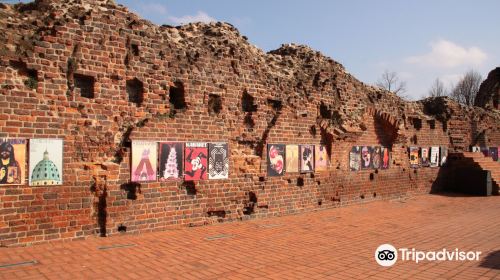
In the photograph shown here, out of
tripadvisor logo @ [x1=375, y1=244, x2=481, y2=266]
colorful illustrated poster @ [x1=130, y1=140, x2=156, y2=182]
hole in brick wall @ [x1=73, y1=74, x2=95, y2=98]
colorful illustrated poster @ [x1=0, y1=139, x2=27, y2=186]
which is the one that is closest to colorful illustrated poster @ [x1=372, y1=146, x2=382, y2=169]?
tripadvisor logo @ [x1=375, y1=244, x2=481, y2=266]

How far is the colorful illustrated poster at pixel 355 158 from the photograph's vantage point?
1275 cm

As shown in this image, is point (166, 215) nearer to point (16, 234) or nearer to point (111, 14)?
point (16, 234)

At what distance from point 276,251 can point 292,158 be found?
173 inches

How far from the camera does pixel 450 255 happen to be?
6562mm

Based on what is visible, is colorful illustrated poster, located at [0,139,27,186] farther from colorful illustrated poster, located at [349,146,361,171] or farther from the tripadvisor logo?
colorful illustrated poster, located at [349,146,361,171]

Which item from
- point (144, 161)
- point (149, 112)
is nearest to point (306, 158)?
point (149, 112)

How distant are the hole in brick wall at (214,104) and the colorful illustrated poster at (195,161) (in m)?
0.83

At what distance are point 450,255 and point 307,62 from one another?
733 centimetres

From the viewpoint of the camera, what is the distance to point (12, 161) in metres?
6.39

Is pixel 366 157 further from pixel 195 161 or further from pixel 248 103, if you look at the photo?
pixel 195 161

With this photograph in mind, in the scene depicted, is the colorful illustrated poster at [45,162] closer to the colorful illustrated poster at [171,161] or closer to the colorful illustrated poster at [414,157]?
the colorful illustrated poster at [171,161]

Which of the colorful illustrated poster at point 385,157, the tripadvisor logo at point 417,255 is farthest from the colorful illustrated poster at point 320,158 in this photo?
the tripadvisor logo at point 417,255

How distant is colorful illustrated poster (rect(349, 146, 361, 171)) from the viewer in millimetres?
12750

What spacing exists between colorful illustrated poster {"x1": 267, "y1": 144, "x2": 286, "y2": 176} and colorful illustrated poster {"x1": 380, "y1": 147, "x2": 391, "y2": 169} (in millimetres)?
4949
